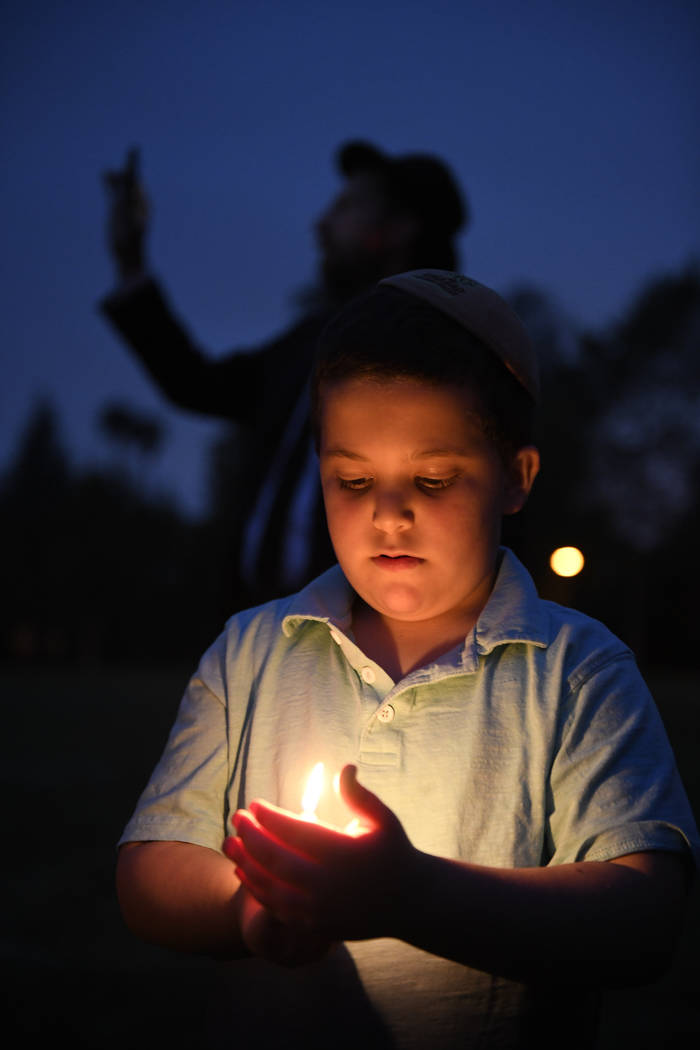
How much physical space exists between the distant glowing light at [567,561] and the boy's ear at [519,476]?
213 mm

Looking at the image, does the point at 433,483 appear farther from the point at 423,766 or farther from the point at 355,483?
the point at 423,766

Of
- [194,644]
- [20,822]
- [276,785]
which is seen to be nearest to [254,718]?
[276,785]

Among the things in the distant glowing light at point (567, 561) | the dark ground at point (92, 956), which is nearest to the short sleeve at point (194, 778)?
the dark ground at point (92, 956)

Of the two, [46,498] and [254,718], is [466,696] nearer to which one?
[254,718]

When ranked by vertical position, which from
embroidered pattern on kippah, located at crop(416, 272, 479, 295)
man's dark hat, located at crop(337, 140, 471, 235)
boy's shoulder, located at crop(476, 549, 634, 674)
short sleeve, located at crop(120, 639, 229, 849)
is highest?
man's dark hat, located at crop(337, 140, 471, 235)

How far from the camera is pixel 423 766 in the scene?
1415 millimetres

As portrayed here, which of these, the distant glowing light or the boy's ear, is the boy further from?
the distant glowing light

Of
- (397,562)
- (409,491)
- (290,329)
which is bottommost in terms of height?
(397,562)

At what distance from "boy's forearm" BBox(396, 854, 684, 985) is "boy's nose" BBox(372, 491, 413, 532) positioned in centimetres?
55

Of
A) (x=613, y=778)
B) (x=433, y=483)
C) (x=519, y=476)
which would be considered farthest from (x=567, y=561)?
(x=613, y=778)

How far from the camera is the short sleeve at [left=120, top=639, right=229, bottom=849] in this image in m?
1.52

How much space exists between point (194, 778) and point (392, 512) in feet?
2.02

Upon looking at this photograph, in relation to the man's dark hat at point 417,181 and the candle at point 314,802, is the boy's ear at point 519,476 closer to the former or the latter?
the candle at point 314,802

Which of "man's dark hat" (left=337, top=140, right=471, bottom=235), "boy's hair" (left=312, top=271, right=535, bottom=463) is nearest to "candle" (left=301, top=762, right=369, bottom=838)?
"boy's hair" (left=312, top=271, right=535, bottom=463)
